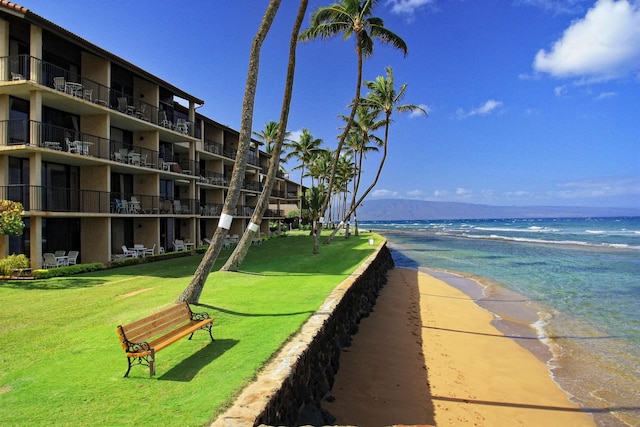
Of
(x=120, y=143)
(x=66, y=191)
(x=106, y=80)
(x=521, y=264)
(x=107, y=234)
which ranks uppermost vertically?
(x=106, y=80)

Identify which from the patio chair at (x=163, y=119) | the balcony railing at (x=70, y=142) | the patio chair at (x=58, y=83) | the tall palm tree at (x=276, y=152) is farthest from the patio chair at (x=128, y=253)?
the tall palm tree at (x=276, y=152)

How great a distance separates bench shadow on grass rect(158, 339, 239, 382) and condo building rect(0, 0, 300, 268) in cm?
1278

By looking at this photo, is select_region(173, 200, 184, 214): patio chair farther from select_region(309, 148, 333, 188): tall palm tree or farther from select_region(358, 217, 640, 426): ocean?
select_region(309, 148, 333, 188): tall palm tree

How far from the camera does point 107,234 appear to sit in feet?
62.4

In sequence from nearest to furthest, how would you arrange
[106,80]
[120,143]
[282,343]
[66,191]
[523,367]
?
[282,343], [523,367], [66,191], [106,80], [120,143]

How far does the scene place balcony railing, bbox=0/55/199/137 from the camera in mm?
15176

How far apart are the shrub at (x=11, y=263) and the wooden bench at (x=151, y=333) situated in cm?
1135

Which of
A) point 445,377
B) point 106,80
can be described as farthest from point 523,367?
point 106,80

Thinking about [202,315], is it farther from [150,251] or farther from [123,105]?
[150,251]

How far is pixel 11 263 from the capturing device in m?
14.5

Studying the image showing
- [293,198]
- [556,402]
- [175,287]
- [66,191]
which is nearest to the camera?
[556,402]

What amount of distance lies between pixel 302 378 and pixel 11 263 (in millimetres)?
13979

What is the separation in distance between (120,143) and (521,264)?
29.5 meters

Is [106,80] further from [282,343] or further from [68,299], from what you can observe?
[282,343]
